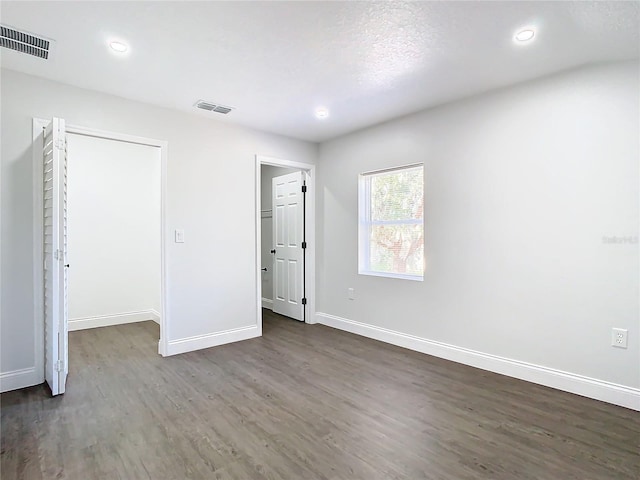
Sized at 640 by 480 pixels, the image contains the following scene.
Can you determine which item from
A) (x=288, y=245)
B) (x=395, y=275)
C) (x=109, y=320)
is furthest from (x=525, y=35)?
(x=109, y=320)

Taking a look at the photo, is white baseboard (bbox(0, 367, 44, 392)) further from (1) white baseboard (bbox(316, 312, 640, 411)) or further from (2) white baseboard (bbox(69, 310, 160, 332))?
(1) white baseboard (bbox(316, 312, 640, 411))

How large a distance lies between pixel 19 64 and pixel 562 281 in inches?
180

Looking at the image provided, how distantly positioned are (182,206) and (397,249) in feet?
8.01

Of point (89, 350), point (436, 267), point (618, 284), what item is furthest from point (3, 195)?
point (618, 284)

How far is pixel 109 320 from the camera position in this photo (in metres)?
4.86

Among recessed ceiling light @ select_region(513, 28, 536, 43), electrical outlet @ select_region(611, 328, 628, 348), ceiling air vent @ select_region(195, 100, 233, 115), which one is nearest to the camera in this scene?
recessed ceiling light @ select_region(513, 28, 536, 43)

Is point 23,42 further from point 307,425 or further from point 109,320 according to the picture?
point 109,320

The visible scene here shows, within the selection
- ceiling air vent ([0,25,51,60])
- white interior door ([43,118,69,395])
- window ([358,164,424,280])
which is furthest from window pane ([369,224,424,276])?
ceiling air vent ([0,25,51,60])

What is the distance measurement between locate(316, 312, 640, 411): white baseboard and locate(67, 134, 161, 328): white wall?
3276mm

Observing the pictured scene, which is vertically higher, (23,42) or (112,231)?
(23,42)

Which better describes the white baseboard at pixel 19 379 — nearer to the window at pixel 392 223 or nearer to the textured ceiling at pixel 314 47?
the textured ceiling at pixel 314 47

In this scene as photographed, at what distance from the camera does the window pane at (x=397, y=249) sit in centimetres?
385

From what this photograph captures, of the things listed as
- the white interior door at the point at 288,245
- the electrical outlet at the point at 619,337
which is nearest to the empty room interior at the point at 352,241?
the electrical outlet at the point at 619,337

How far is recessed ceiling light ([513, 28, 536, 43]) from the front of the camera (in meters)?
2.22
